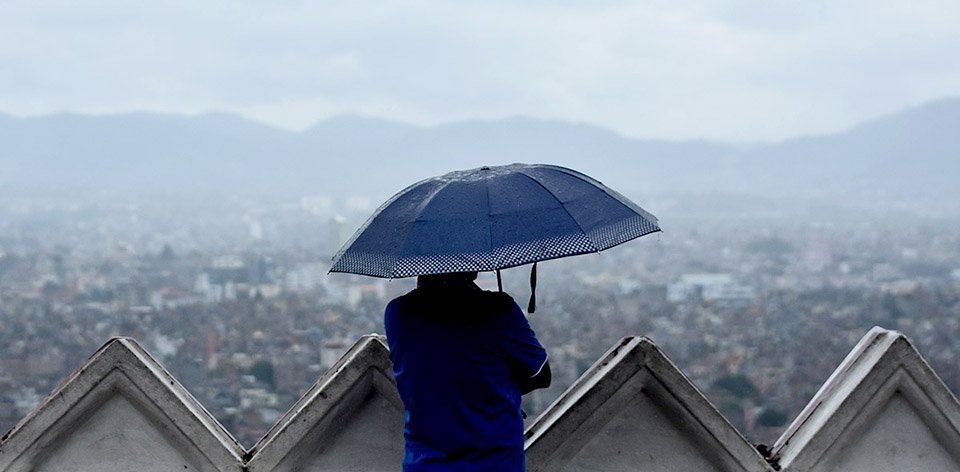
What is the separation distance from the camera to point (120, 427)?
16.0 feet

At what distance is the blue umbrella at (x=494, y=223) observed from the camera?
3.88 metres

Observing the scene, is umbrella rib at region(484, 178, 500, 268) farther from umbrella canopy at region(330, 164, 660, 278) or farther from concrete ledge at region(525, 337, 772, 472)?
concrete ledge at region(525, 337, 772, 472)

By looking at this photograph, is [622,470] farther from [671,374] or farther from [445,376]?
[445,376]

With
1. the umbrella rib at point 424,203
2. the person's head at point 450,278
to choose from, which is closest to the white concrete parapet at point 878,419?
the person's head at point 450,278

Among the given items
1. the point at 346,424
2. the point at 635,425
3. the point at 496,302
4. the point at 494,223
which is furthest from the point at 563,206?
the point at 346,424

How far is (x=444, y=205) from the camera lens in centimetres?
412

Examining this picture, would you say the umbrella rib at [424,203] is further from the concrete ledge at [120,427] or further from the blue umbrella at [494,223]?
the concrete ledge at [120,427]

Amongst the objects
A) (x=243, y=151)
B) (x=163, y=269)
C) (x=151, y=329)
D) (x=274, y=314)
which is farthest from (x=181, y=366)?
(x=243, y=151)

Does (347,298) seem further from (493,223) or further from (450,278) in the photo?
(493,223)

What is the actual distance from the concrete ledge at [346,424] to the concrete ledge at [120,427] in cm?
22

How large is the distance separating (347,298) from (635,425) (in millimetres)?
37472

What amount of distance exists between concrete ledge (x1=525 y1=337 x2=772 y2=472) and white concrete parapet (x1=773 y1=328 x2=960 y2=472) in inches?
10.7

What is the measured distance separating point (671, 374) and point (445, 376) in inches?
42.9

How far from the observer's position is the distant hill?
104938 millimetres
